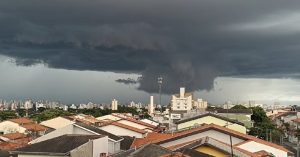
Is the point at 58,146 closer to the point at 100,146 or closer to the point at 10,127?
the point at 100,146

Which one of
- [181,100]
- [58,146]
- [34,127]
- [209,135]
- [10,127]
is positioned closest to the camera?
[58,146]

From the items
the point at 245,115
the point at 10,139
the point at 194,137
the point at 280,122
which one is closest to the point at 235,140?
the point at 194,137

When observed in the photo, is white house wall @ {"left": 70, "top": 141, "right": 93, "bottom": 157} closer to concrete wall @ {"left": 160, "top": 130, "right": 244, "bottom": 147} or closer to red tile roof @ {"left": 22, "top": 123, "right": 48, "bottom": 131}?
concrete wall @ {"left": 160, "top": 130, "right": 244, "bottom": 147}

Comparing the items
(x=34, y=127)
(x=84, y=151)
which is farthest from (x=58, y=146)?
(x=34, y=127)

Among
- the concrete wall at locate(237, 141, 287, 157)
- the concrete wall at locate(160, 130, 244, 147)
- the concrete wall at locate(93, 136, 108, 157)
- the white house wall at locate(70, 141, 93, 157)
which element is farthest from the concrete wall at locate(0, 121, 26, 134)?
the concrete wall at locate(237, 141, 287, 157)

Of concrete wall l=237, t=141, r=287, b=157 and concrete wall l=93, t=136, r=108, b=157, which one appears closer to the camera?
concrete wall l=93, t=136, r=108, b=157

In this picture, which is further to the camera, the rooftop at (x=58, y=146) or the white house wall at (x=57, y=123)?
the white house wall at (x=57, y=123)

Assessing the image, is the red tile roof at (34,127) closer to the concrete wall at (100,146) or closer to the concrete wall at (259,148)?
the concrete wall at (100,146)

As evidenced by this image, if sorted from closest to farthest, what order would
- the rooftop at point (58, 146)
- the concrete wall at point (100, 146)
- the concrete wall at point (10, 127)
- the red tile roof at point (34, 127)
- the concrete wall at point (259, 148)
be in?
the rooftop at point (58, 146) < the concrete wall at point (100, 146) < the concrete wall at point (259, 148) < the red tile roof at point (34, 127) < the concrete wall at point (10, 127)

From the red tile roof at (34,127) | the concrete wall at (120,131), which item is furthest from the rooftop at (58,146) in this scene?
the red tile roof at (34,127)

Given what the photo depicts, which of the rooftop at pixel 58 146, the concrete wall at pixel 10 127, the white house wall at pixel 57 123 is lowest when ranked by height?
the concrete wall at pixel 10 127

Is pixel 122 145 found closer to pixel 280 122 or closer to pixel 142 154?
pixel 142 154
